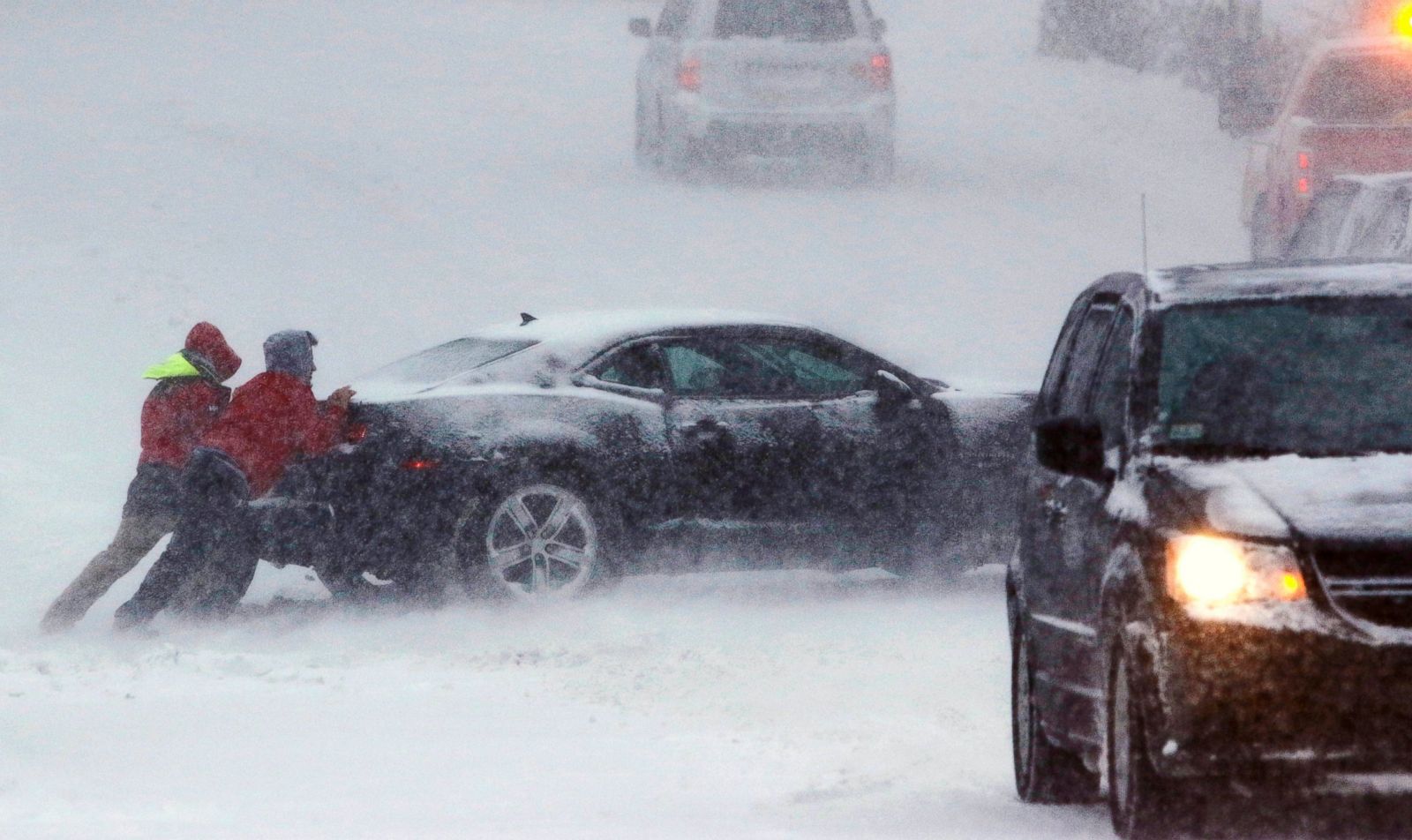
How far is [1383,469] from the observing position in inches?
240

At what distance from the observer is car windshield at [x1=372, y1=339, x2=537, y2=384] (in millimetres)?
12023

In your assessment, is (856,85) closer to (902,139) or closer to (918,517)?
(902,139)

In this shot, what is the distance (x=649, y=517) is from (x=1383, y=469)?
19.5 feet

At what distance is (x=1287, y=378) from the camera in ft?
21.5

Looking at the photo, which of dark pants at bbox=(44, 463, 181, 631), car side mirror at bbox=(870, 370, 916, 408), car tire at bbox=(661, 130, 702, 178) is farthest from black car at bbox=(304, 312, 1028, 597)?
car tire at bbox=(661, 130, 702, 178)

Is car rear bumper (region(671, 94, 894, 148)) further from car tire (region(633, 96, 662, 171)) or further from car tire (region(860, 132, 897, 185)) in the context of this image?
car tire (region(633, 96, 662, 171))

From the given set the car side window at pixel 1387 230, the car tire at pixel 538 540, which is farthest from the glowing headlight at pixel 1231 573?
the car side window at pixel 1387 230

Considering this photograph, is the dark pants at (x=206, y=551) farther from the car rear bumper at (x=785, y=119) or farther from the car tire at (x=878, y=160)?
the car tire at (x=878, y=160)

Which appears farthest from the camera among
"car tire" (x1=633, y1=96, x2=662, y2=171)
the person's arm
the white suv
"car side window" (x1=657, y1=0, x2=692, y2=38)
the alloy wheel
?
"car tire" (x1=633, y1=96, x2=662, y2=171)

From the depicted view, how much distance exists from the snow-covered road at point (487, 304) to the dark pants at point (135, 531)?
0.30m

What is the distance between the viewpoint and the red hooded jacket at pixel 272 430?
1144 cm

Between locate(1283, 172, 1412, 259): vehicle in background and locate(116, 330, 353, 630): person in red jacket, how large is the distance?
184 inches

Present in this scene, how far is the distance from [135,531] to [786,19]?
1203cm

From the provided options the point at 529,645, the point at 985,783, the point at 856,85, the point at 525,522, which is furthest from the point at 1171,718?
the point at 856,85
